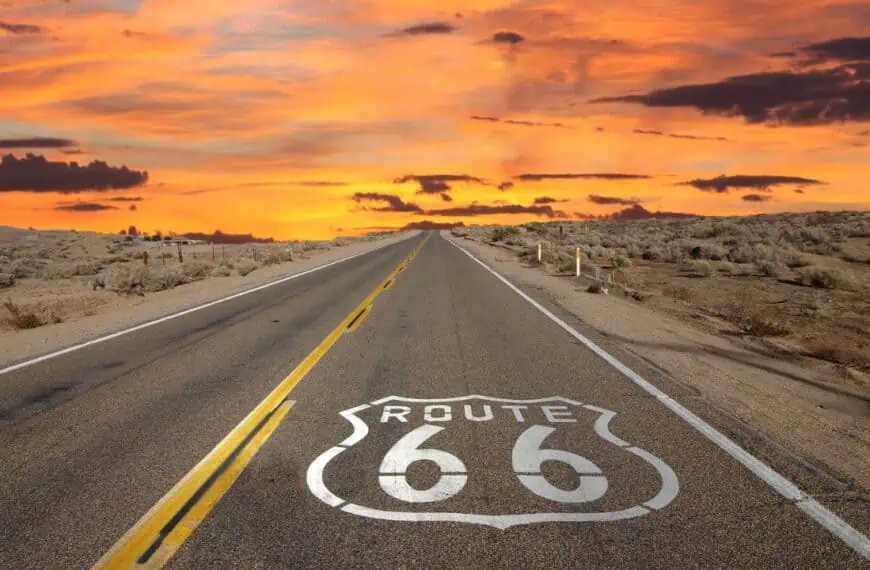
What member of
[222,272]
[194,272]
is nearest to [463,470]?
[194,272]

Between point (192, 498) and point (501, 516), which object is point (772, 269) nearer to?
point (501, 516)

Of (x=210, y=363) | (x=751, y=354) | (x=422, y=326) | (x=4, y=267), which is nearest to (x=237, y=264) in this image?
(x=4, y=267)

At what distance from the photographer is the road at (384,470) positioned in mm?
3854

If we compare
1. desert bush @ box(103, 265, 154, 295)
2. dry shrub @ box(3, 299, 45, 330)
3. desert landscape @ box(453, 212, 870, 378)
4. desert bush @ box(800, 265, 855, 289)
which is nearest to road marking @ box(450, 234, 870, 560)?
desert landscape @ box(453, 212, 870, 378)

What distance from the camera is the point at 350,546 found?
3.86 metres

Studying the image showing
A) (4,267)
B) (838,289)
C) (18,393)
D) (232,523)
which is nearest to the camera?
(232,523)

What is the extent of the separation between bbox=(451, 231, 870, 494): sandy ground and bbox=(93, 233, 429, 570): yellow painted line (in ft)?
14.6

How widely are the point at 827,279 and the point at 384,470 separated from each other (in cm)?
2222

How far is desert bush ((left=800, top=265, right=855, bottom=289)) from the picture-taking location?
73.9 ft

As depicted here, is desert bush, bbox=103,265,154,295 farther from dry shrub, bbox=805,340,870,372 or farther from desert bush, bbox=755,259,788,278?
desert bush, bbox=755,259,788,278

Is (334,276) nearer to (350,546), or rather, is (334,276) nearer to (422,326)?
(422,326)

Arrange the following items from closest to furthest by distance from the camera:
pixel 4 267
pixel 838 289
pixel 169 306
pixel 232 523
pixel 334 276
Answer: pixel 232 523 < pixel 169 306 < pixel 838 289 < pixel 334 276 < pixel 4 267

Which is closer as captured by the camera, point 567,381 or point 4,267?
point 567,381

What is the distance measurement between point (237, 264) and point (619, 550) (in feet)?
96.9
